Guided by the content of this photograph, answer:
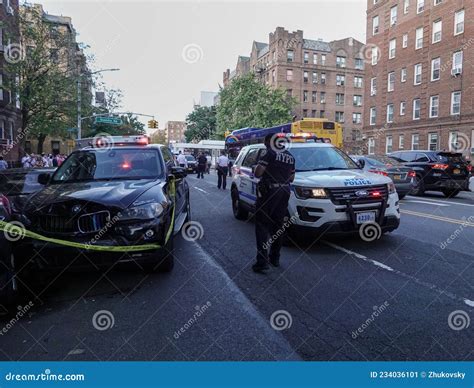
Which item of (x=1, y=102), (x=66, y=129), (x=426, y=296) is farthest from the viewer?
(x=1, y=102)

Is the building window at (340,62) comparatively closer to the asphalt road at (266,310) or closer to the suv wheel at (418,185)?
the suv wheel at (418,185)

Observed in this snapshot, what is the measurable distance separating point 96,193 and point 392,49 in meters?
38.4

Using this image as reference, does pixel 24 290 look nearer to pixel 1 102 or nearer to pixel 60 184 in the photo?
pixel 60 184

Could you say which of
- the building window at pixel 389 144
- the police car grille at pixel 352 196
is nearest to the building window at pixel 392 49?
the building window at pixel 389 144

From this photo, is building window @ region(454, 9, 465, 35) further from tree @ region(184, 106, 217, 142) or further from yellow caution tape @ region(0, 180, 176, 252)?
tree @ region(184, 106, 217, 142)

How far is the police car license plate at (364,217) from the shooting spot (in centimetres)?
642

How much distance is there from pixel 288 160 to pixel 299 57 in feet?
202

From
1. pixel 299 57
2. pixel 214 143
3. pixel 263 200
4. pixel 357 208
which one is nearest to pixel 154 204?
pixel 263 200

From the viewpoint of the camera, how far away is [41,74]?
21125 mm

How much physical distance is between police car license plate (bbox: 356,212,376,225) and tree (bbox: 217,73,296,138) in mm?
42626

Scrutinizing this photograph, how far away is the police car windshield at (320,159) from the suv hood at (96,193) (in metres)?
3.16

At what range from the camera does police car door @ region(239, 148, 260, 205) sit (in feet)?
28.3

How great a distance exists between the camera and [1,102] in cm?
2906

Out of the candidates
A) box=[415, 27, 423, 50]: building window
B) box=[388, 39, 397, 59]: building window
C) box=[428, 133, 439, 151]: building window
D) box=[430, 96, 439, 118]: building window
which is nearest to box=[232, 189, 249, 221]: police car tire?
box=[428, 133, 439, 151]: building window
